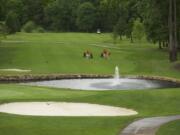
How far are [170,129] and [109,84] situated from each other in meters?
26.2

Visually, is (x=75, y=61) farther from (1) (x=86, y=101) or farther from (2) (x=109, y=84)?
(1) (x=86, y=101)

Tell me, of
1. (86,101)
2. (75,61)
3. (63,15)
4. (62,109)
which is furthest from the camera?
(63,15)

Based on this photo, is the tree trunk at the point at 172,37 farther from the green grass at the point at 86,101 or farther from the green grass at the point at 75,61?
the green grass at the point at 86,101

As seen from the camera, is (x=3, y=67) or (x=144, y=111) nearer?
(x=144, y=111)

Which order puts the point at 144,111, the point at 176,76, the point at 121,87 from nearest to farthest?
the point at 144,111, the point at 121,87, the point at 176,76

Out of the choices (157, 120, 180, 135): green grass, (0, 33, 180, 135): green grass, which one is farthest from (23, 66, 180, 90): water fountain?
(157, 120, 180, 135): green grass

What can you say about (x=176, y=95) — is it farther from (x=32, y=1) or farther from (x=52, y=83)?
(x=32, y=1)

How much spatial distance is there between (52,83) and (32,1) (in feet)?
414

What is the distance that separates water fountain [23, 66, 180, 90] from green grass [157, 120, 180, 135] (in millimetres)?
22128

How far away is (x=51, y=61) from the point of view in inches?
2447

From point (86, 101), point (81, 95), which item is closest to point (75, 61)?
point (81, 95)

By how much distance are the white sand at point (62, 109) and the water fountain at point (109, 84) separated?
14.3 m

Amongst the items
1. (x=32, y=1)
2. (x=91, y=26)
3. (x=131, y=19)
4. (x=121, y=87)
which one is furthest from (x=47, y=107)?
(x=32, y=1)

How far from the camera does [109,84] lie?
46.8 m
